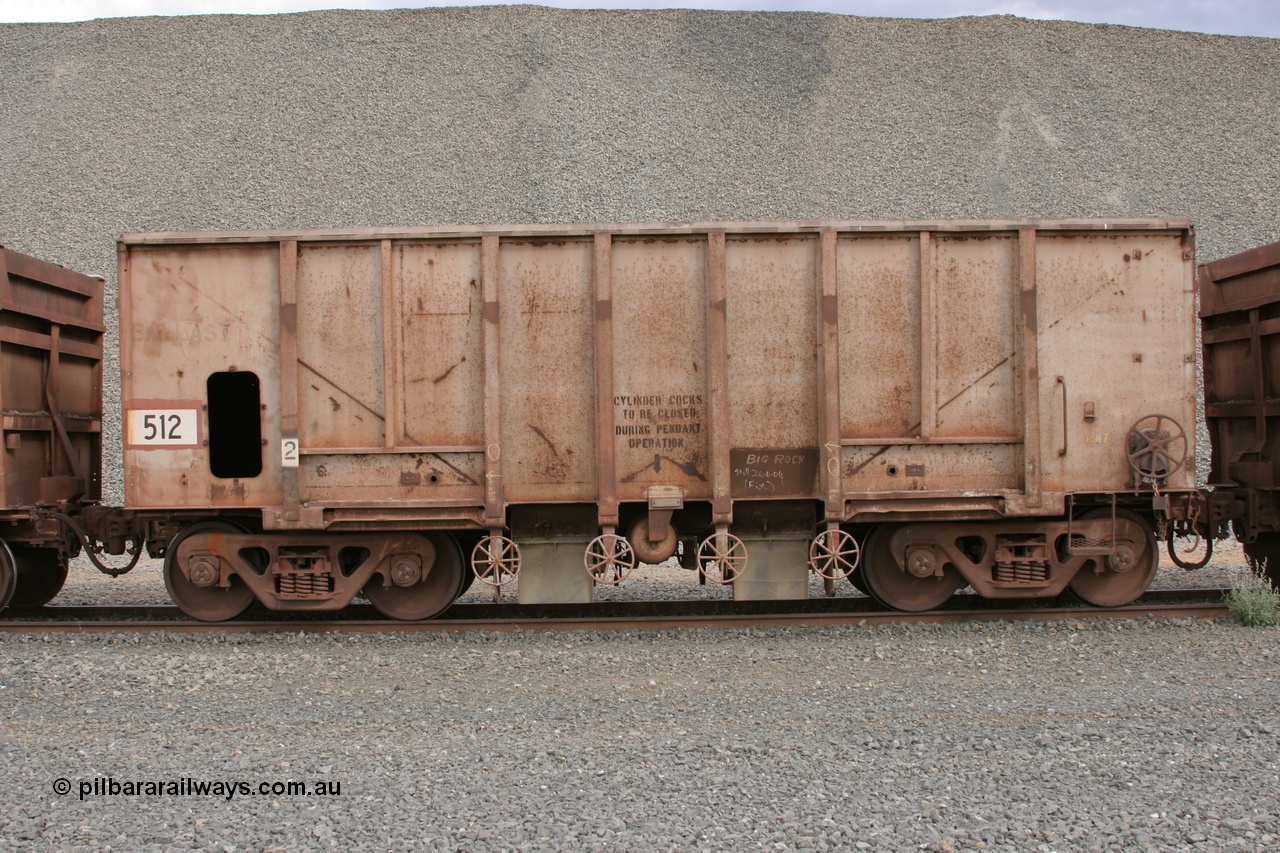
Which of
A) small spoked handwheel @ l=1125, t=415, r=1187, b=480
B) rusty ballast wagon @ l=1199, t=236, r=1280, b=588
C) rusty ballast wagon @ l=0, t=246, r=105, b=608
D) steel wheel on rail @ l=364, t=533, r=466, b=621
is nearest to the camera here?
small spoked handwheel @ l=1125, t=415, r=1187, b=480

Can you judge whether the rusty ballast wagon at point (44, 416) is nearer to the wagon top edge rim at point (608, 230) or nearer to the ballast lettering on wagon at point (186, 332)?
the ballast lettering on wagon at point (186, 332)

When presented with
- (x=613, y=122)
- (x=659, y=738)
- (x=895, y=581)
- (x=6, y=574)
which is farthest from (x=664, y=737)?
(x=613, y=122)

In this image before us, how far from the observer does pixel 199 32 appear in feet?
105

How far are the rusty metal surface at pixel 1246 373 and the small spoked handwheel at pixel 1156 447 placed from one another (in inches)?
49.8

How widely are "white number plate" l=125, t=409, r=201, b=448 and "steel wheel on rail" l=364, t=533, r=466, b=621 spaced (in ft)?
6.38

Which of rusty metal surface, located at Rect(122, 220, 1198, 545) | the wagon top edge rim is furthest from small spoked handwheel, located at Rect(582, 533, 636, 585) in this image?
the wagon top edge rim

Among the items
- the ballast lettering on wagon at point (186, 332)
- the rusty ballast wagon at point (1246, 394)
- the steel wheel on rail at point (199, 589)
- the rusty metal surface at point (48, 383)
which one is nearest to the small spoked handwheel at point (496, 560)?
the steel wheel on rail at point (199, 589)

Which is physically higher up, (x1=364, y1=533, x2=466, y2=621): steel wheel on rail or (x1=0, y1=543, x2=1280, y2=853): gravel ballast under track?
(x1=364, y1=533, x2=466, y2=621): steel wheel on rail

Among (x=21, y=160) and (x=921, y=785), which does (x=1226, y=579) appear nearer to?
(x=921, y=785)

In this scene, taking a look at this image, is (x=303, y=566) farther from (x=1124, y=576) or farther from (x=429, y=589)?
(x=1124, y=576)

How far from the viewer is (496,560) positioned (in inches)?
281

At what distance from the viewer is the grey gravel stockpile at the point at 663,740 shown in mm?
3699

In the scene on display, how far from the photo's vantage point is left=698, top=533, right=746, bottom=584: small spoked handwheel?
727cm

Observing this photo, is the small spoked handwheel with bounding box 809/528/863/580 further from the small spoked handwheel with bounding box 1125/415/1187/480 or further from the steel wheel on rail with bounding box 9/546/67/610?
the steel wheel on rail with bounding box 9/546/67/610
